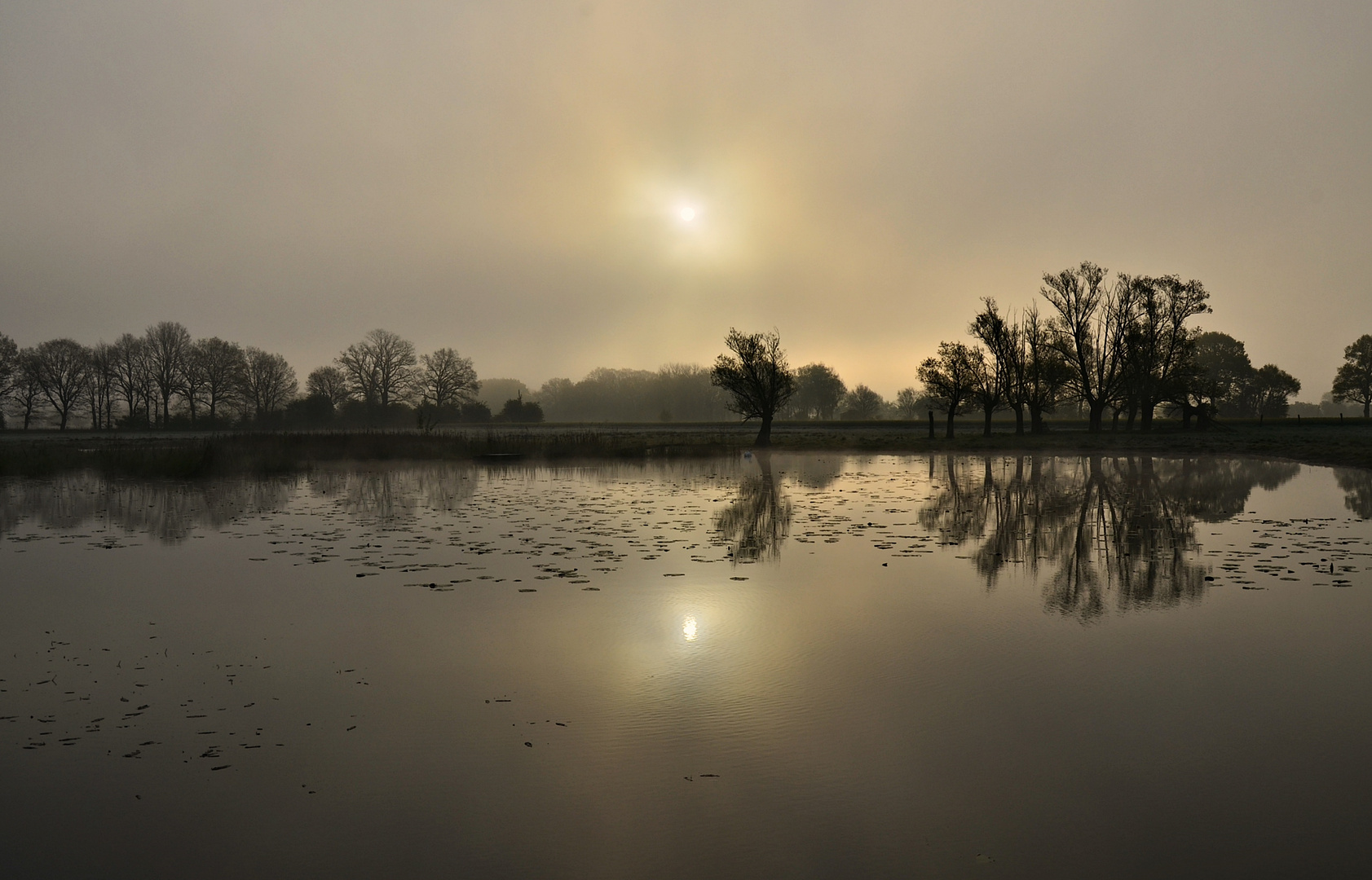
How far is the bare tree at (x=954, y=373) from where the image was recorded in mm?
66188

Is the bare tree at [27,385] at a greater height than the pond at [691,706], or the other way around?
the bare tree at [27,385]

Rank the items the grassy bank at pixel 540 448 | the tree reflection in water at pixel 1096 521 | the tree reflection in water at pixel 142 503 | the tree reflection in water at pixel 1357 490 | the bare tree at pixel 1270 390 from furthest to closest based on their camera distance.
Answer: the bare tree at pixel 1270 390 < the grassy bank at pixel 540 448 < the tree reflection in water at pixel 1357 490 < the tree reflection in water at pixel 142 503 < the tree reflection in water at pixel 1096 521

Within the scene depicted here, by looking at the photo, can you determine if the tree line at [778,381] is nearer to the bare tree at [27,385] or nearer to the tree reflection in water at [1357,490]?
the bare tree at [27,385]

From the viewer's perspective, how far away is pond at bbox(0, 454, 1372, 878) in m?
4.91

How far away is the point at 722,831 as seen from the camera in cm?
501

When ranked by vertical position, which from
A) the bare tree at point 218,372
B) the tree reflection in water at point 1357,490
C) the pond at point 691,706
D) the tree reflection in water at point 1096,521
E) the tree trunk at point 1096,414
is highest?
the bare tree at point 218,372

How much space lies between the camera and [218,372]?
3802 inches

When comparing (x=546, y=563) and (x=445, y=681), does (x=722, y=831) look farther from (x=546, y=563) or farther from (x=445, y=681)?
(x=546, y=563)

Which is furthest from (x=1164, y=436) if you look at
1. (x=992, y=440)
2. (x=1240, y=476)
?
(x=1240, y=476)

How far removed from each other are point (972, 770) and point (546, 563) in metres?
9.22

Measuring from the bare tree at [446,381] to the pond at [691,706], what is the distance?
4034 inches

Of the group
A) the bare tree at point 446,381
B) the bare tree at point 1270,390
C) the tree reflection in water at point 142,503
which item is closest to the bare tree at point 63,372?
the bare tree at point 446,381

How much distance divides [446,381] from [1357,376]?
116 m

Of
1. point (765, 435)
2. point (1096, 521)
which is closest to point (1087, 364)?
point (765, 435)
